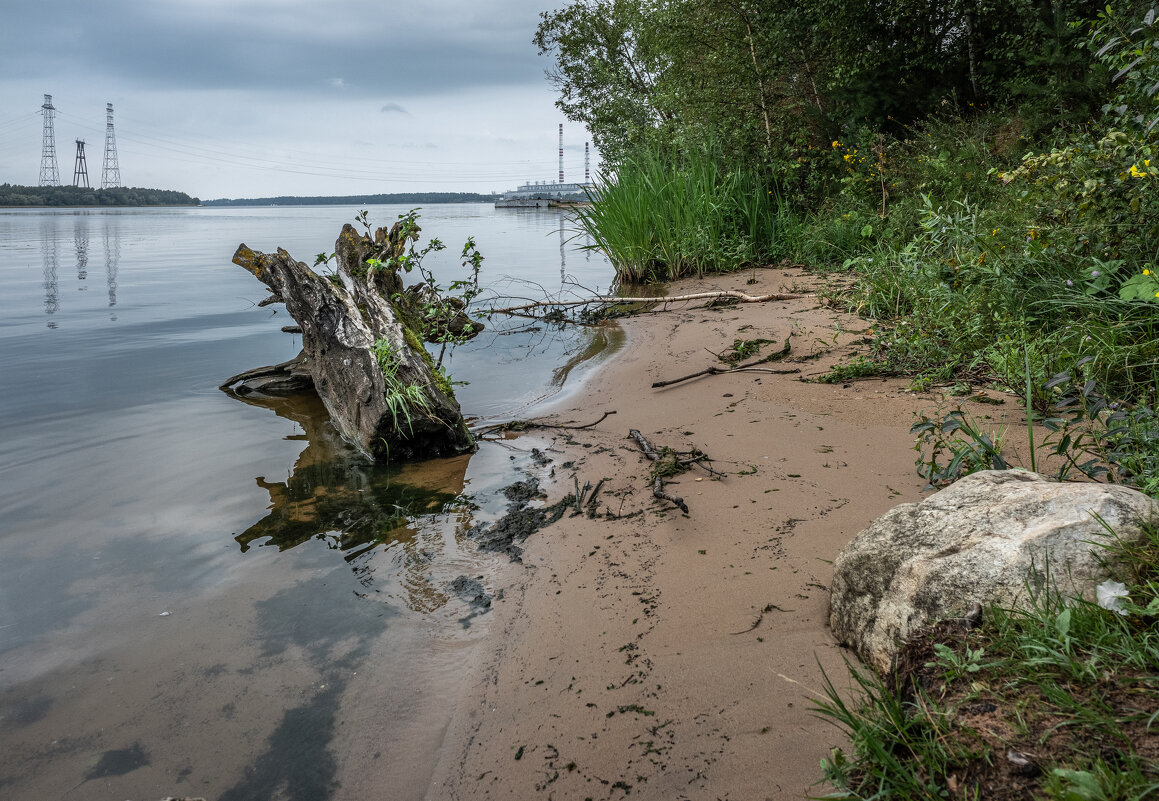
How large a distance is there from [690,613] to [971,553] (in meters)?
1.00

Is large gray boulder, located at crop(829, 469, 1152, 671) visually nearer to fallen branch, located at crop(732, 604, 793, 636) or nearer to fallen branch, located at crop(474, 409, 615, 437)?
fallen branch, located at crop(732, 604, 793, 636)

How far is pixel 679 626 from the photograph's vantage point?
2.47 m

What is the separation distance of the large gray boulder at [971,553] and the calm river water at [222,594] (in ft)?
4.63

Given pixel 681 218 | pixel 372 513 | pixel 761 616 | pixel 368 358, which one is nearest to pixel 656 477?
pixel 761 616

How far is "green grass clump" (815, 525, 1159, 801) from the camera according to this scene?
4.16 ft

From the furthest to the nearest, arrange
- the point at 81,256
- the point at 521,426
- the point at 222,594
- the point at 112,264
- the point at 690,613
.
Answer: the point at 81,256
the point at 112,264
the point at 521,426
the point at 222,594
the point at 690,613

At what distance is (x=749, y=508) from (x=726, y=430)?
117 cm

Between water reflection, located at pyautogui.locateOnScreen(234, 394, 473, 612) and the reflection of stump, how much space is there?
19cm

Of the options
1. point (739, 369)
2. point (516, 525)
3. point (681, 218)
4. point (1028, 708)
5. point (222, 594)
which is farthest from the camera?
point (681, 218)

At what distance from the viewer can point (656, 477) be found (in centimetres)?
365

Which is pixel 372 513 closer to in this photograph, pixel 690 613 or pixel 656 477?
pixel 656 477

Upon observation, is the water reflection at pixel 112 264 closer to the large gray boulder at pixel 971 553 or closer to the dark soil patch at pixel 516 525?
the dark soil patch at pixel 516 525

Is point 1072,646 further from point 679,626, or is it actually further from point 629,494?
point 629,494

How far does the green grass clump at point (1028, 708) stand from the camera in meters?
1.27
